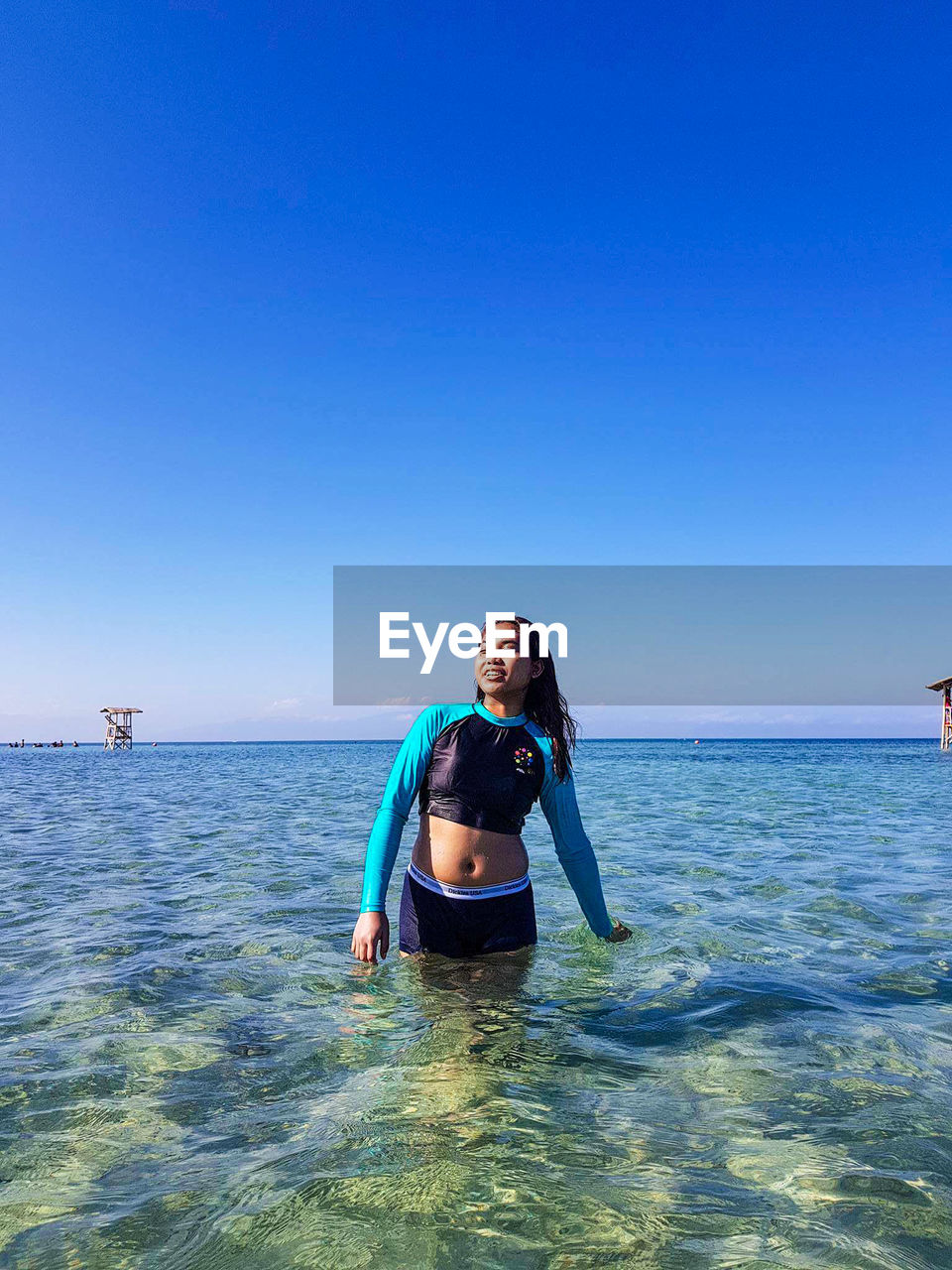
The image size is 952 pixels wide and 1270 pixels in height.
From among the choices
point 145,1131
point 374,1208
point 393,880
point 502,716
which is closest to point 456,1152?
point 374,1208

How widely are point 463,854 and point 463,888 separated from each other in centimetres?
23

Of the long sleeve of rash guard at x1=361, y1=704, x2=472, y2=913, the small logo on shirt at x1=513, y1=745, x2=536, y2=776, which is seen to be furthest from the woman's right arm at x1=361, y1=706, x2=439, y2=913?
the small logo on shirt at x1=513, y1=745, x2=536, y2=776

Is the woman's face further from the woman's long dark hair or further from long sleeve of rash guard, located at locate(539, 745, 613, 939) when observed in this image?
long sleeve of rash guard, located at locate(539, 745, 613, 939)

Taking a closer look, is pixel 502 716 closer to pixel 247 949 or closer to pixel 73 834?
pixel 247 949

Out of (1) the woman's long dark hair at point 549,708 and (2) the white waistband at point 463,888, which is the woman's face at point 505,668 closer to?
(1) the woman's long dark hair at point 549,708

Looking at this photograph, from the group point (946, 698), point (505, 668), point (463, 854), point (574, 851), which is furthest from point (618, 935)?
point (946, 698)

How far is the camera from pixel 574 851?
5266 mm

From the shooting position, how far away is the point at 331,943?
6.96 m

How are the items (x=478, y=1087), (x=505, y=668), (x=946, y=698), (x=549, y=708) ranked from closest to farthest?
(x=478, y=1087) < (x=505, y=668) < (x=549, y=708) < (x=946, y=698)

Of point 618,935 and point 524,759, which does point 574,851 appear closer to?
point 618,935

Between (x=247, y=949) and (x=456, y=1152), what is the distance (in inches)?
164

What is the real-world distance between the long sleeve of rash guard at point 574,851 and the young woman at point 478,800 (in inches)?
0.8

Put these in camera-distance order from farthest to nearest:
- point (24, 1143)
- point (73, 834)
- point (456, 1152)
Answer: point (73, 834) → point (24, 1143) → point (456, 1152)

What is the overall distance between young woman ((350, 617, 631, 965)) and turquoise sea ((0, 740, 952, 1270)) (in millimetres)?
361
